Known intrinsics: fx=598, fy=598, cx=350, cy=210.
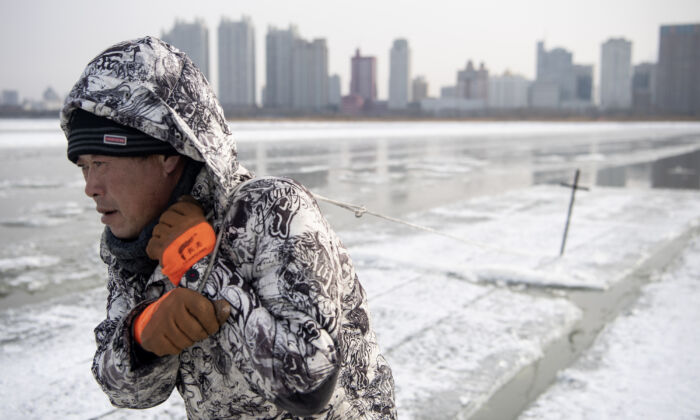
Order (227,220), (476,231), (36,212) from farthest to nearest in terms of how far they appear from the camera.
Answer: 1. (36,212)
2. (476,231)
3. (227,220)

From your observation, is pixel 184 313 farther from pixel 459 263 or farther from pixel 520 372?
pixel 459 263

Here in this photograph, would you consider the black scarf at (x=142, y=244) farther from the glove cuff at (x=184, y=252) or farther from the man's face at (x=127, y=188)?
the glove cuff at (x=184, y=252)

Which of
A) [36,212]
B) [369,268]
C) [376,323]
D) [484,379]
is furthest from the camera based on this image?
[36,212]

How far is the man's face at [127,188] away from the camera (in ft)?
4.00

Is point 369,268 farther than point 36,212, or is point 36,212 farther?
point 36,212

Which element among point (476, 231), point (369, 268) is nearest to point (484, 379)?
point (369, 268)

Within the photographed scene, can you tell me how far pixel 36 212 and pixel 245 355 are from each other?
888 cm

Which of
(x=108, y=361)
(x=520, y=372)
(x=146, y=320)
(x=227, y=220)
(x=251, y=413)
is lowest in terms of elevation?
(x=520, y=372)

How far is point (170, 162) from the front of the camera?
1262 mm

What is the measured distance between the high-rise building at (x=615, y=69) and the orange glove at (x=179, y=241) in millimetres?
178896

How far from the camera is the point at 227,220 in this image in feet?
3.92

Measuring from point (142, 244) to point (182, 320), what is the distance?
0.24 m

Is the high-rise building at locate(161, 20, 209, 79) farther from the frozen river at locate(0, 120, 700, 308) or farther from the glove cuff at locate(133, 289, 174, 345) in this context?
the glove cuff at locate(133, 289, 174, 345)

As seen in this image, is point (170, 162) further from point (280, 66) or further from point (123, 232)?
point (280, 66)
